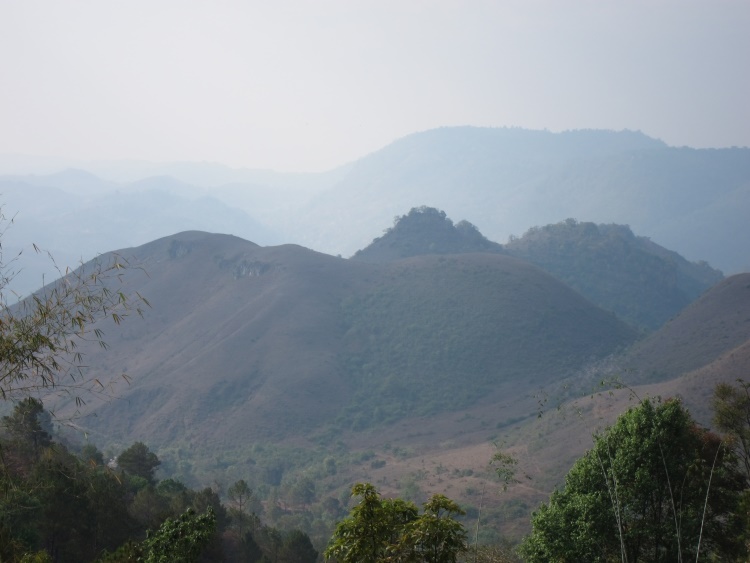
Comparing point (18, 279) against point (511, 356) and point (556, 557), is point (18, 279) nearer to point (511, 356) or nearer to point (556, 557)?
point (511, 356)

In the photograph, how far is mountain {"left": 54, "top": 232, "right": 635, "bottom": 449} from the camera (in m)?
65.6

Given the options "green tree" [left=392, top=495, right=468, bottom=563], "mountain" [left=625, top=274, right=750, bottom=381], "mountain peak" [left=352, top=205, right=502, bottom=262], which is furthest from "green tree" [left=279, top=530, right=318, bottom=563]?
"mountain peak" [left=352, top=205, right=502, bottom=262]

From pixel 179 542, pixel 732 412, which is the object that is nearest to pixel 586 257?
pixel 732 412

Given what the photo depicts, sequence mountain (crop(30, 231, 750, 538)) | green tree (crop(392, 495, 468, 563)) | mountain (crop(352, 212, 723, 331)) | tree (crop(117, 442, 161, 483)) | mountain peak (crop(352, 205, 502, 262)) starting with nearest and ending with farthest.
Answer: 1. green tree (crop(392, 495, 468, 563))
2. tree (crop(117, 442, 161, 483))
3. mountain (crop(30, 231, 750, 538))
4. mountain (crop(352, 212, 723, 331))
5. mountain peak (crop(352, 205, 502, 262))

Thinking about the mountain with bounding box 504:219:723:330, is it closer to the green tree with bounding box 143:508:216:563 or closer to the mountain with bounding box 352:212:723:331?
the mountain with bounding box 352:212:723:331

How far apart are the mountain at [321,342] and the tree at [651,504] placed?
164 ft

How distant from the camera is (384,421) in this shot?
214 ft

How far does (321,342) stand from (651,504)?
65.0 meters

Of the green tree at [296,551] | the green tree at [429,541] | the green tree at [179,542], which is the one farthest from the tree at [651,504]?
the green tree at [296,551]

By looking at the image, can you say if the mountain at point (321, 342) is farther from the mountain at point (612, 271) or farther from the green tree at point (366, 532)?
the green tree at point (366, 532)

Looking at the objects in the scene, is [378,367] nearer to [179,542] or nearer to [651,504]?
[651,504]

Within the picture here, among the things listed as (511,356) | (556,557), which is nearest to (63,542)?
(556,557)

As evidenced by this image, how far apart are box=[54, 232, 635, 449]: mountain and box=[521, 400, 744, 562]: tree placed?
164 ft

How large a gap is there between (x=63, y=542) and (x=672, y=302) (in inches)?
4450
